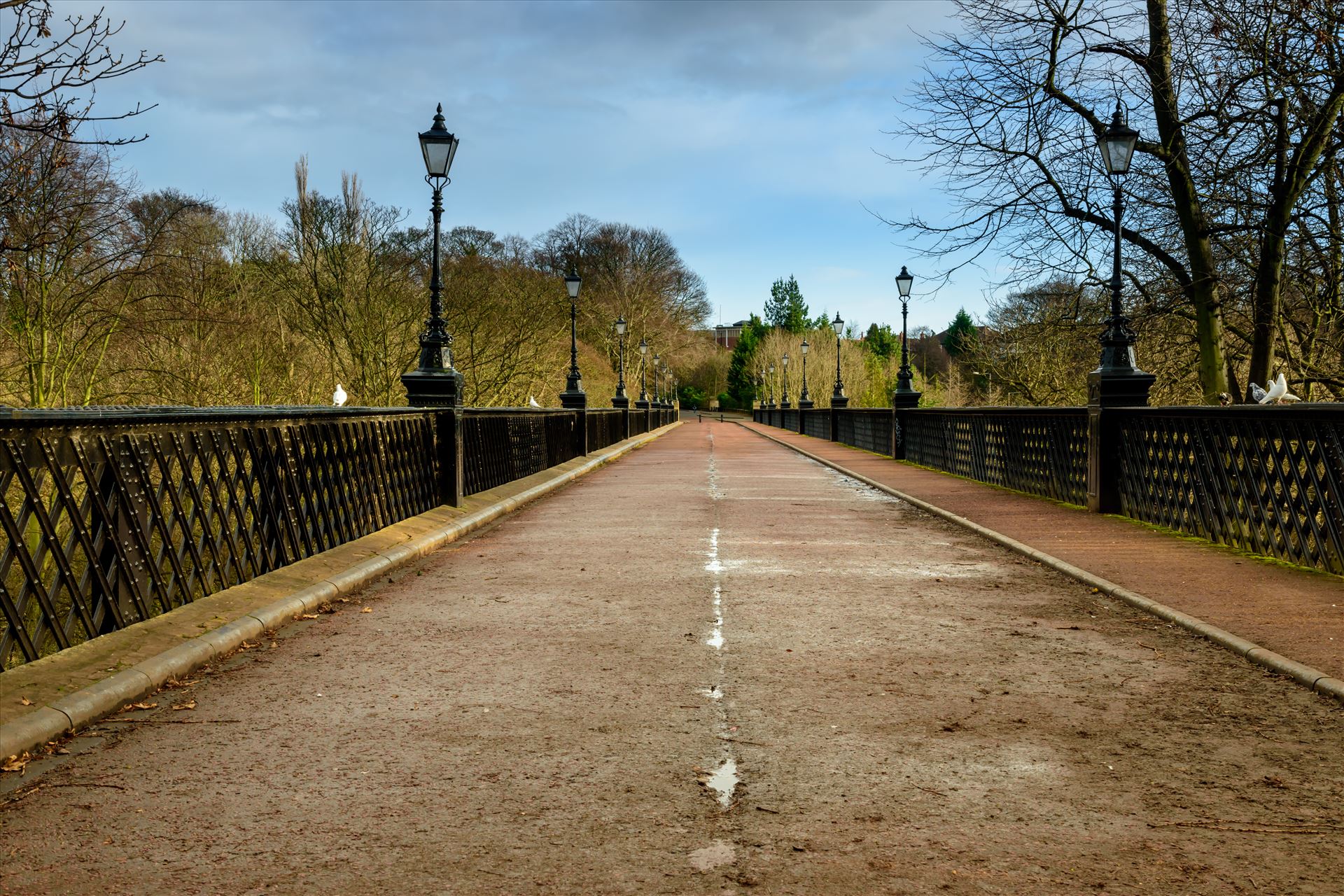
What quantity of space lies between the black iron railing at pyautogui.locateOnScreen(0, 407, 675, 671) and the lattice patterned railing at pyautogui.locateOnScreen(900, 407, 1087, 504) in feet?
29.5

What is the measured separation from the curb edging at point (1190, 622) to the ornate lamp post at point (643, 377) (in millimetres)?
59432

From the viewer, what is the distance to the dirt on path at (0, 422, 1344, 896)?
3.59m

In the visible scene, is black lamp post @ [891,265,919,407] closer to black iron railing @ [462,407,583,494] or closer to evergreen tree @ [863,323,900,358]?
black iron railing @ [462,407,583,494]

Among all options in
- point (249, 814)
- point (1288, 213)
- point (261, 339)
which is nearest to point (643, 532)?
point (249, 814)

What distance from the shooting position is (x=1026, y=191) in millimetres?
23328

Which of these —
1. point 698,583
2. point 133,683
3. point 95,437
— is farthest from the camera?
point 698,583

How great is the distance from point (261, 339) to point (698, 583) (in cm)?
2823

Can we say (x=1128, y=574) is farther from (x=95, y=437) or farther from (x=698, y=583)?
(x=95, y=437)

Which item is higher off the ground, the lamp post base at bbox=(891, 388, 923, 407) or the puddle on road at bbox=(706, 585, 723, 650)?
the lamp post base at bbox=(891, 388, 923, 407)

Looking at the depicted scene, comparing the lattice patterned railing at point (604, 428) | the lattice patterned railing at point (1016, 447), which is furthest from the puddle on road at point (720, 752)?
the lattice patterned railing at point (604, 428)

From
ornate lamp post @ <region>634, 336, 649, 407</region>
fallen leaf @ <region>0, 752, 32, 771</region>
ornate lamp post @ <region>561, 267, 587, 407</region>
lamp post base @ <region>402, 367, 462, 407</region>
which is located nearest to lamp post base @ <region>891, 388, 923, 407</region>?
ornate lamp post @ <region>561, 267, 587, 407</region>

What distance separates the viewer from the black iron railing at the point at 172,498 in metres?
5.82

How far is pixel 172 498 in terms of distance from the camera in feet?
24.2

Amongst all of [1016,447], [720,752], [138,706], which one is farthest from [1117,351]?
[138,706]
